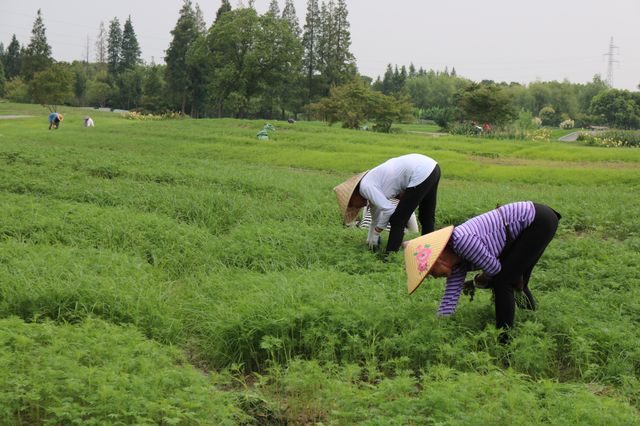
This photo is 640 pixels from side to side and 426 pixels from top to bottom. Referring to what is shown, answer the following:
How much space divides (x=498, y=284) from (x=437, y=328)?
623mm

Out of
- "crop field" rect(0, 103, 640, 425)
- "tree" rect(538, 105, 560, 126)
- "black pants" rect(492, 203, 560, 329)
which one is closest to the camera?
"crop field" rect(0, 103, 640, 425)

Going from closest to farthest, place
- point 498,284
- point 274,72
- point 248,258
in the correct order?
1. point 498,284
2. point 248,258
3. point 274,72

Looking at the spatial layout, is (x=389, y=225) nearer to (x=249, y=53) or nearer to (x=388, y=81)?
(x=249, y=53)

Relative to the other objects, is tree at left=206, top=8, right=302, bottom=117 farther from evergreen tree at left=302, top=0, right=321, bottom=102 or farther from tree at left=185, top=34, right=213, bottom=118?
evergreen tree at left=302, top=0, right=321, bottom=102

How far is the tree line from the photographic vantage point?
40.8 m

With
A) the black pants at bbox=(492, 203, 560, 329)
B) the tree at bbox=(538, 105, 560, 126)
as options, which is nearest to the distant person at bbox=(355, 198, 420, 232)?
the black pants at bbox=(492, 203, 560, 329)

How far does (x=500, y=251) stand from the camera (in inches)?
211

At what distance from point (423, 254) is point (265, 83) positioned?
44.0 meters

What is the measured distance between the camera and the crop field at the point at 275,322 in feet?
13.3

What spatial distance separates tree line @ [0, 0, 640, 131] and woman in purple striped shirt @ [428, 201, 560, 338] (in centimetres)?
3419

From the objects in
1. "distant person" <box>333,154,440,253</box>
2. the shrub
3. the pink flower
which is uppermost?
the shrub

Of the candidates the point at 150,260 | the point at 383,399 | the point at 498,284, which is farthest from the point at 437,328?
the point at 150,260

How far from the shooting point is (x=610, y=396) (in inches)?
177

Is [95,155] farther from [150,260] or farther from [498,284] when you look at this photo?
[498,284]
